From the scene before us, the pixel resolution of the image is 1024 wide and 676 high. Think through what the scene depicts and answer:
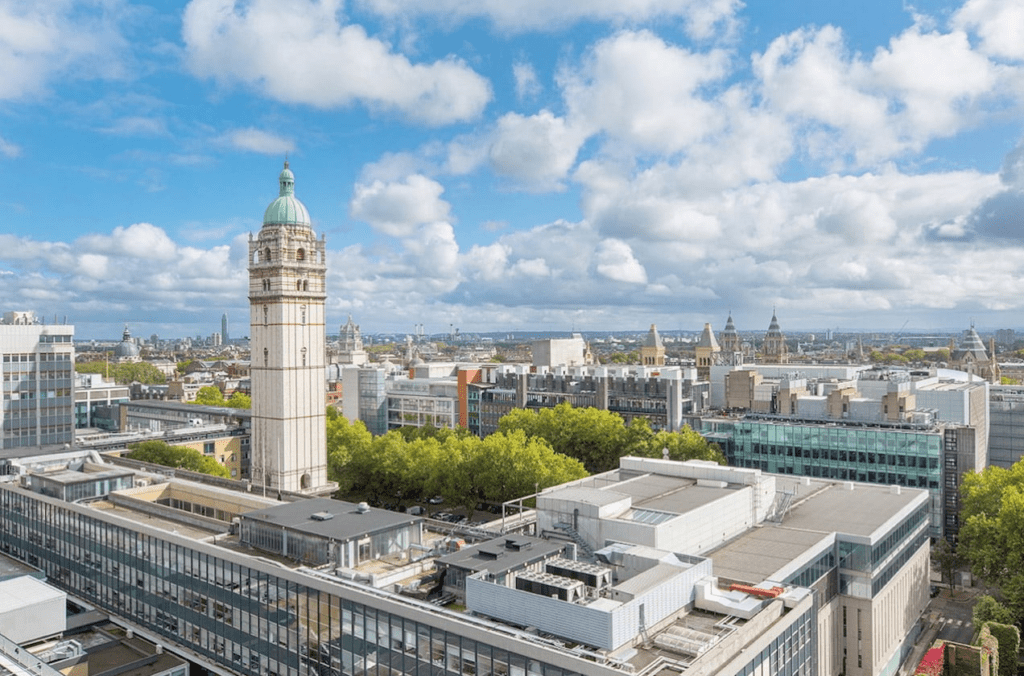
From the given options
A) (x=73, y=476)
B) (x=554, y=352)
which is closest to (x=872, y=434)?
(x=73, y=476)

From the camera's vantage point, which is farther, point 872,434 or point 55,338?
point 55,338

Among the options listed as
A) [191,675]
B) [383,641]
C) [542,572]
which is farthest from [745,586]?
[191,675]

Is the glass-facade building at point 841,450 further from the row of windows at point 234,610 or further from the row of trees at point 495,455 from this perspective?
Result: the row of windows at point 234,610

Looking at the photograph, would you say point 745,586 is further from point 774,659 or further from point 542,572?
point 542,572

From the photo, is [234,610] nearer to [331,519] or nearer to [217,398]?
[331,519]

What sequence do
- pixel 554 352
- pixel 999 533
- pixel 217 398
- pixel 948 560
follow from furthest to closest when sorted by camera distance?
pixel 554 352 → pixel 217 398 → pixel 948 560 → pixel 999 533

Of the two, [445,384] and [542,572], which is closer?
[542,572]
